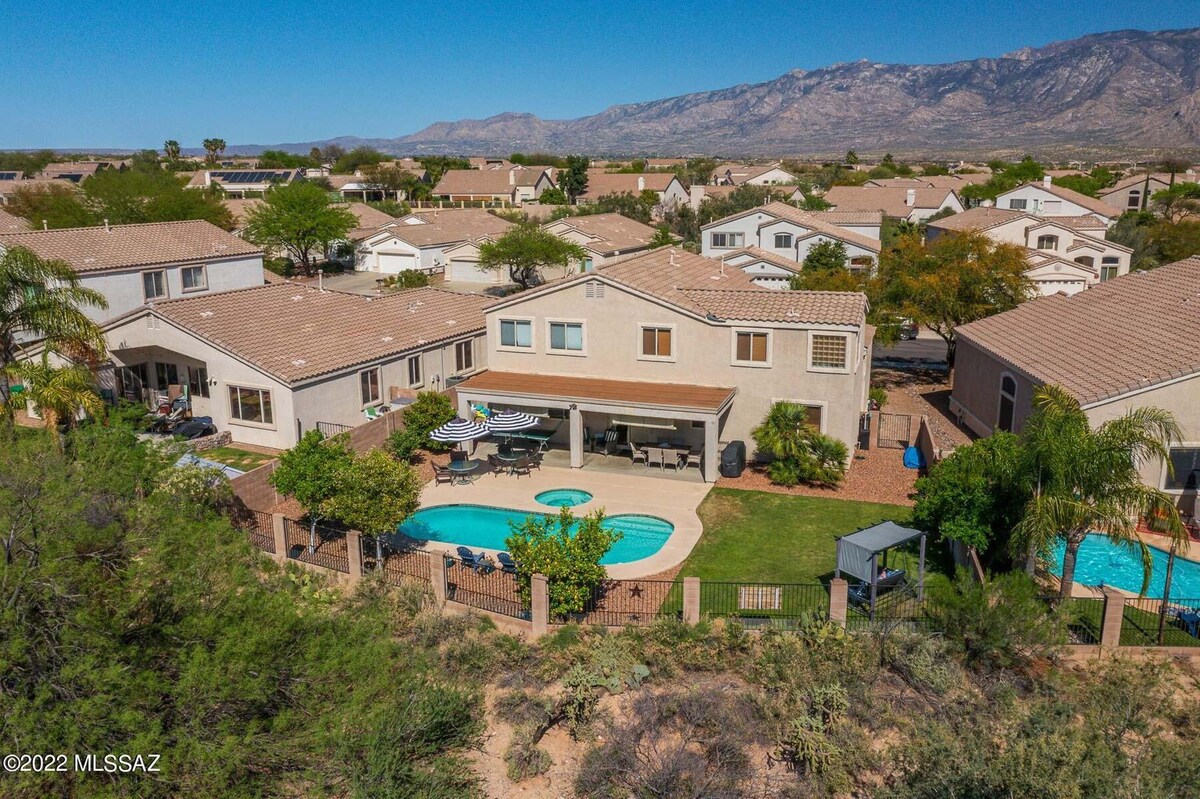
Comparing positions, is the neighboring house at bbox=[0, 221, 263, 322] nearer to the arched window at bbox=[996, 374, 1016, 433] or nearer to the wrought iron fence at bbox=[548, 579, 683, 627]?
the wrought iron fence at bbox=[548, 579, 683, 627]

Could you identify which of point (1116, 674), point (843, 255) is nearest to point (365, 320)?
point (1116, 674)

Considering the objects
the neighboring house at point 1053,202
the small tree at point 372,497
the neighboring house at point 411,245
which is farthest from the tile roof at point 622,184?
the small tree at point 372,497

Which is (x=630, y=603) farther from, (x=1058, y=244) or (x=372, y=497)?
(x=1058, y=244)

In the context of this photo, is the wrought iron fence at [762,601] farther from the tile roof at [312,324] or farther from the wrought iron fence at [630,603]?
the tile roof at [312,324]

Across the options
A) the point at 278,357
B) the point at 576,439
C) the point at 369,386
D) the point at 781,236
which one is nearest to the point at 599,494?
the point at 576,439

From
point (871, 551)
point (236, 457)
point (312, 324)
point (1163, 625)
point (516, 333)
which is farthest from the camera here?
point (312, 324)

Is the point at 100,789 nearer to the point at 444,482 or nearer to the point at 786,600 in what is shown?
the point at 786,600
